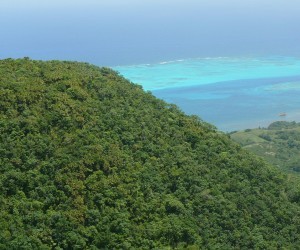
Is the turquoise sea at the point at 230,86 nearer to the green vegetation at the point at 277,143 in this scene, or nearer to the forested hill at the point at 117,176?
the green vegetation at the point at 277,143

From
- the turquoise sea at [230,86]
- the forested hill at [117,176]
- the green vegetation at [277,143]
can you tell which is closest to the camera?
the forested hill at [117,176]

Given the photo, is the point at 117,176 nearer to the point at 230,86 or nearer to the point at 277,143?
the point at 277,143

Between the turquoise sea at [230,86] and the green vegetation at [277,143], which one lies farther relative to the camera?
the turquoise sea at [230,86]

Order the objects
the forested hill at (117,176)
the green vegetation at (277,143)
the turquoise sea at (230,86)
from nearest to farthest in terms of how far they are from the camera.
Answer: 1. the forested hill at (117,176)
2. the green vegetation at (277,143)
3. the turquoise sea at (230,86)

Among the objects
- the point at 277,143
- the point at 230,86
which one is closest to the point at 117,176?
the point at 277,143

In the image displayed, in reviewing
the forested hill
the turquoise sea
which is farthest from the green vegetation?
the forested hill

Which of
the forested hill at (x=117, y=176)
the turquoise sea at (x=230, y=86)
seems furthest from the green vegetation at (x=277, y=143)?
the forested hill at (x=117, y=176)

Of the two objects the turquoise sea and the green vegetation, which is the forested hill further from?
the turquoise sea
